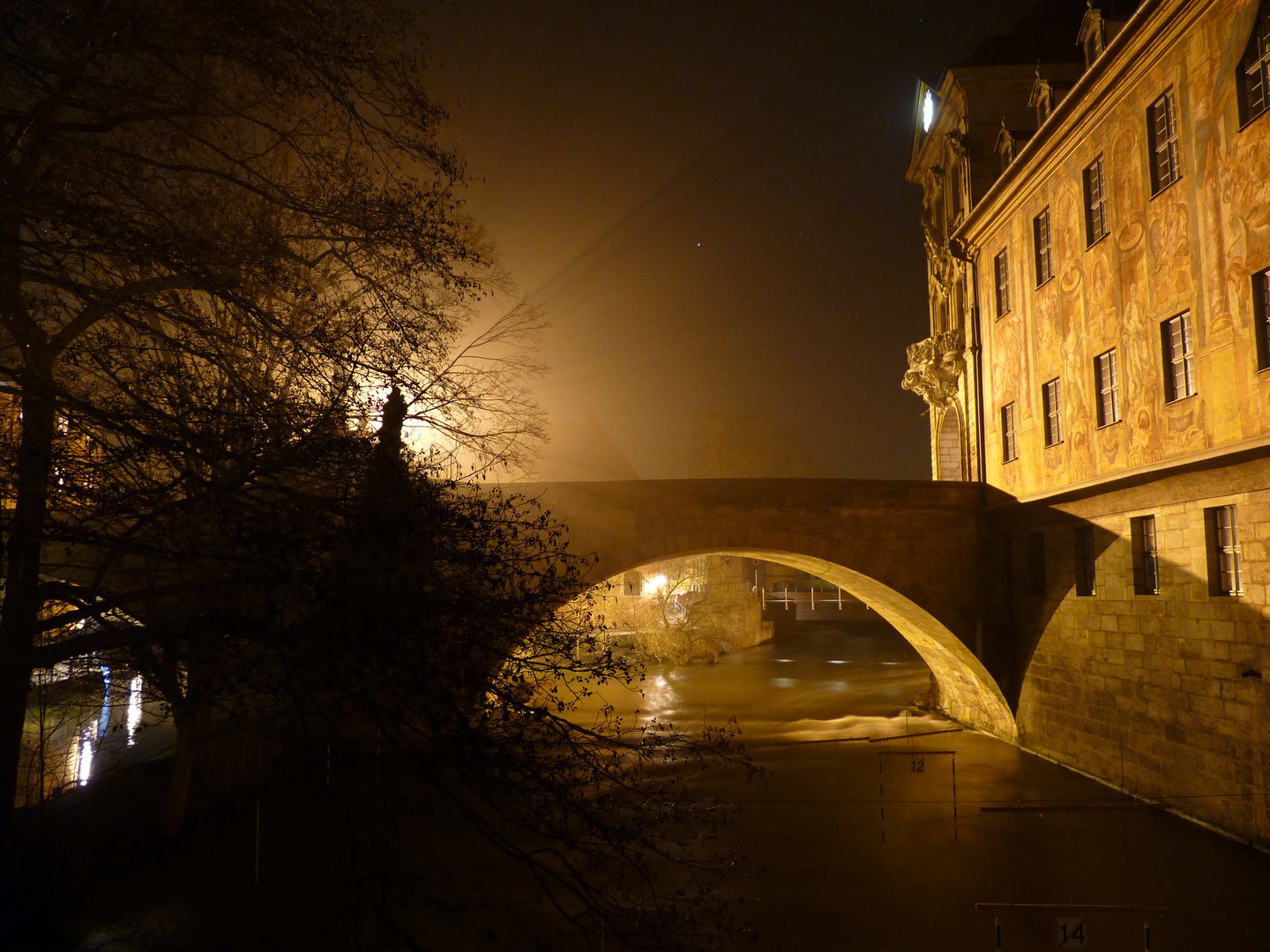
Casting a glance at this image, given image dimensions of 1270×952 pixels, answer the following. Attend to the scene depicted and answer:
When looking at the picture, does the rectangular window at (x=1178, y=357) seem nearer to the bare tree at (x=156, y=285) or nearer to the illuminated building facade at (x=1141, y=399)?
the illuminated building facade at (x=1141, y=399)

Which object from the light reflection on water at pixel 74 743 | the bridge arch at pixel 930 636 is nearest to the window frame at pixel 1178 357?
the bridge arch at pixel 930 636

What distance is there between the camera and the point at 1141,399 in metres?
11.1

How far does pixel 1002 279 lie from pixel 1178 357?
5.77m

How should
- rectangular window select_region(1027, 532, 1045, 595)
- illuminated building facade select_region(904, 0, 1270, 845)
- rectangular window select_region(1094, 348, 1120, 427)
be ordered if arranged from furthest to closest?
rectangular window select_region(1027, 532, 1045, 595), rectangular window select_region(1094, 348, 1120, 427), illuminated building facade select_region(904, 0, 1270, 845)

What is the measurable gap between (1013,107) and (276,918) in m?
19.1

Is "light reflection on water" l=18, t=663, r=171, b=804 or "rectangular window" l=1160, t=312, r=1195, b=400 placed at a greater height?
"rectangular window" l=1160, t=312, r=1195, b=400

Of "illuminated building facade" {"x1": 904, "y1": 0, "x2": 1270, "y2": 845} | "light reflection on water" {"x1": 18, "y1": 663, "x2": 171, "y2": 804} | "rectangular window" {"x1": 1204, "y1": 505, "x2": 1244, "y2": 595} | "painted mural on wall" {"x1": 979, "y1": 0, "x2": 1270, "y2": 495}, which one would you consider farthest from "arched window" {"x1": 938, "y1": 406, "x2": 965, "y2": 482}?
"light reflection on water" {"x1": 18, "y1": 663, "x2": 171, "y2": 804}

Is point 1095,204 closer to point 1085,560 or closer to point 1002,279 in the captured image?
point 1002,279

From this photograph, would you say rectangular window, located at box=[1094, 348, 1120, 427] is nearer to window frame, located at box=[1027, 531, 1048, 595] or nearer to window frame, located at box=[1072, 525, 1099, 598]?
window frame, located at box=[1072, 525, 1099, 598]

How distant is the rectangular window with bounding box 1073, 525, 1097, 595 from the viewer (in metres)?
13.0

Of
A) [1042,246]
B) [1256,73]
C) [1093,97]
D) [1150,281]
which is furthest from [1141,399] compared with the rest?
[1093,97]

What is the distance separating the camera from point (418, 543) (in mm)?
3312

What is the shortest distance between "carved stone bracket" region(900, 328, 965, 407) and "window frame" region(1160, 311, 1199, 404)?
6.83m

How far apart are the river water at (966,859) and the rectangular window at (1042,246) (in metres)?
7.86
